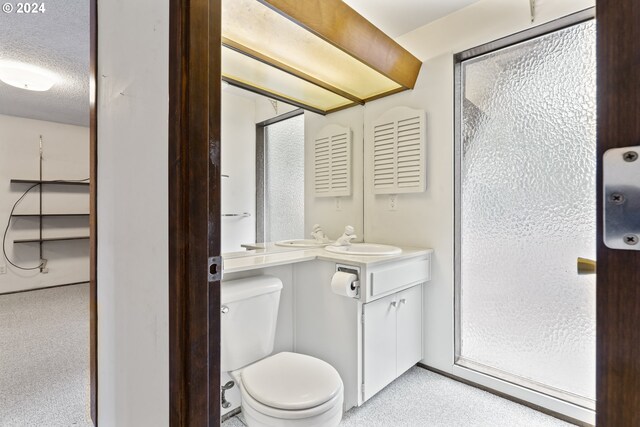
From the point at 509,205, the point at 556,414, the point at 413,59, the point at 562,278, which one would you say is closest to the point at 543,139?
the point at 509,205

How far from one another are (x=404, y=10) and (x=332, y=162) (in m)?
1.07

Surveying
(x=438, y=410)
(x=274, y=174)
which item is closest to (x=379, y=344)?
(x=438, y=410)

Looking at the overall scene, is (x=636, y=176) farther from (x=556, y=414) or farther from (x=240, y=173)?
(x=556, y=414)

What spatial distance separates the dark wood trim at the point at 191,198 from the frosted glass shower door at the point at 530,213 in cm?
173

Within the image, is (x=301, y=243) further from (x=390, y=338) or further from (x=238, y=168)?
(x=390, y=338)

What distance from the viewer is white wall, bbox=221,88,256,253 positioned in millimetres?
1823

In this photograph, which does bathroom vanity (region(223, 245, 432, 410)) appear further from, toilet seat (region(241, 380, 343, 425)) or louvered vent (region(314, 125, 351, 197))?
louvered vent (region(314, 125, 351, 197))

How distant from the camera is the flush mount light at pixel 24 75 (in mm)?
2330

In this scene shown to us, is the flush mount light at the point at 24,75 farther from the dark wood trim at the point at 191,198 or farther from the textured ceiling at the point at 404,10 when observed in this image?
the dark wood trim at the point at 191,198

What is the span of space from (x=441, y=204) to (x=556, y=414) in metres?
1.27

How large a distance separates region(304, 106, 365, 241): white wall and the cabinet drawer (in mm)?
615

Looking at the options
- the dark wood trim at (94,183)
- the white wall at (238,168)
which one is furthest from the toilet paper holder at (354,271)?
the dark wood trim at (94,183)

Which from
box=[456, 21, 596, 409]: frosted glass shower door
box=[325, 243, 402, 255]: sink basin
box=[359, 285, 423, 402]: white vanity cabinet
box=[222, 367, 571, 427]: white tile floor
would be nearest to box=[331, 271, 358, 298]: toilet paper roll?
box=[359, 285, 423, 402]: white vanity cabinet

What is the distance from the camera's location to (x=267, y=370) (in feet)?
4.69
